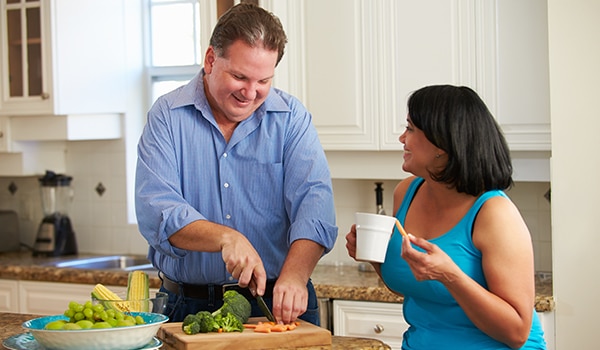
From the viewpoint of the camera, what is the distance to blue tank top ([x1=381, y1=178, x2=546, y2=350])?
1992 mm

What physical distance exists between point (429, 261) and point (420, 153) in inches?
12.0

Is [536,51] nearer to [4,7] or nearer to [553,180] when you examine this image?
[553,180]

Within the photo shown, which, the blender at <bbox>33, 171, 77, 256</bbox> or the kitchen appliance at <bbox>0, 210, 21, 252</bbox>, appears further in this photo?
the kitchen appliance at <bbox>0, 210, 21, 252</bbox>

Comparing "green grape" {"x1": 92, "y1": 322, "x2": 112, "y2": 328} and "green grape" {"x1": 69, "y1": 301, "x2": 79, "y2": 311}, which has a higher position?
"green grape" {"x1": 69, "y1": 301, "x2": 79, "y2": 311}

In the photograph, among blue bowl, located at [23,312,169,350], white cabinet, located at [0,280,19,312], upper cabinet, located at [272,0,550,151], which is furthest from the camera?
white cabinet, located at [0,280,19,312]

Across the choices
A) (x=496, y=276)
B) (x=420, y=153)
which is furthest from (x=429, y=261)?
(x=420, y=153)

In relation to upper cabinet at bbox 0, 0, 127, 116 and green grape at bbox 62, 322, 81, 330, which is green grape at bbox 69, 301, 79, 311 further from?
upper cabinet at bbox 0, 0, 127, 116

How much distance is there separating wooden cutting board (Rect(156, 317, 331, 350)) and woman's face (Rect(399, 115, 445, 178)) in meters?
0.42

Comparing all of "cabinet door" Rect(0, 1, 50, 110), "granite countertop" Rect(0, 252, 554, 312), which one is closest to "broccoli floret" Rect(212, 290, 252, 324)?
"granite countertop" Rect(0, 252, 554, 312)

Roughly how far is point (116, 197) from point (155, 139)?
92.1 inches

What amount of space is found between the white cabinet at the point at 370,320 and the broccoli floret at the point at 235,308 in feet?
4.57

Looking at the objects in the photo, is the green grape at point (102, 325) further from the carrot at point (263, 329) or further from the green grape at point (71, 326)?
the carrot at point (263, 329)

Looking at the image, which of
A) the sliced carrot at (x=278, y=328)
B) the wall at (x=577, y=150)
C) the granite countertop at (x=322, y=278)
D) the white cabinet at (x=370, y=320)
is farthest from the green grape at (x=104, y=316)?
the wall at (x=577, y=150)

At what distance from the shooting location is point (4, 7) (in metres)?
4.41
